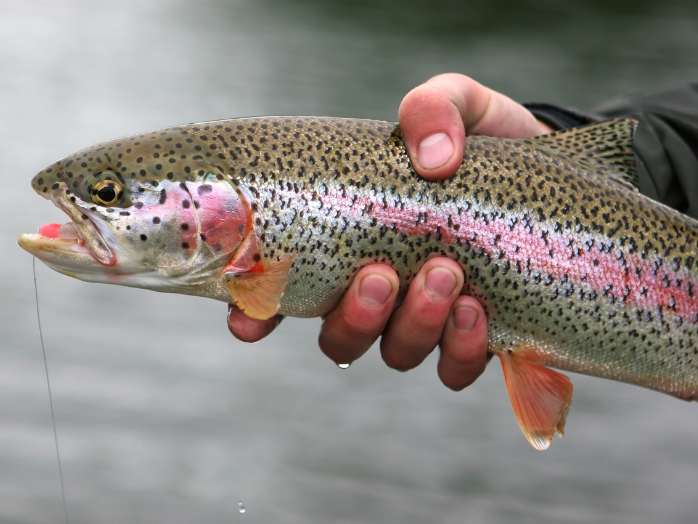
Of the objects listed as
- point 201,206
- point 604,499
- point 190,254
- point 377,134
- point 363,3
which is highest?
point 377,134

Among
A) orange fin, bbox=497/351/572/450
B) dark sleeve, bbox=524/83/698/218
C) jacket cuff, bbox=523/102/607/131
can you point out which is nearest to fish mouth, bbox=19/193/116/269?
orange fin, bbox=497/351/572/450

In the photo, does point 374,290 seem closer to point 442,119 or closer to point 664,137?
point 442,119

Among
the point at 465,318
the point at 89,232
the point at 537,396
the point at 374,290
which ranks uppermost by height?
the point at 89,232

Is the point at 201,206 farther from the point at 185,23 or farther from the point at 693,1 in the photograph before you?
the point at 693,1

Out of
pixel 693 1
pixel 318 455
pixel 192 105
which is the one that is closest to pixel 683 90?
pixel 318 455

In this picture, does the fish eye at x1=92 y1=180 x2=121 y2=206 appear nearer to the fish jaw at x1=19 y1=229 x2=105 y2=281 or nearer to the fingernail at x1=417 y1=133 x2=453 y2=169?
the fish jaw at x1=19 y1=229 x2=105 y2=281

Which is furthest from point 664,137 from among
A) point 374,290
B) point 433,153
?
point 374,290
